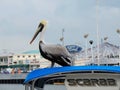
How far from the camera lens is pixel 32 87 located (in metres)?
19.5

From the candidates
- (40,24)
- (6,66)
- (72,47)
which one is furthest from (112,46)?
(40,24)

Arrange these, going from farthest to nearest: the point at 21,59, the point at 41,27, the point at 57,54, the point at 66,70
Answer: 1. the point at 21,59
2. the point at 41,27
3. the point at 57,54
4. the point at 66,70

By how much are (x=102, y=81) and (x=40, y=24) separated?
4.98 metres

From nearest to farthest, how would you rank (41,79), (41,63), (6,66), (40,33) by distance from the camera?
(41,79), (40,33), (41,63), (6,66)

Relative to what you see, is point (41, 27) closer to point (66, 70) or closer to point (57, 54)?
point (57, 54)

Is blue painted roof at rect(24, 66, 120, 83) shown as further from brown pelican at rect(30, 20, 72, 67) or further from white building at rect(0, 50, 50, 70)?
white building at rect(0, 50, 50, 70)

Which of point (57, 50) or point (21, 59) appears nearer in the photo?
point (57, 50)

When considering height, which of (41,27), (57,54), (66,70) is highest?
(41,27)

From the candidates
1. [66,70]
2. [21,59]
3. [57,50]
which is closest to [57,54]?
[57,50]

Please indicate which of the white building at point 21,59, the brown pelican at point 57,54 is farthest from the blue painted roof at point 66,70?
the white building at point 21,59

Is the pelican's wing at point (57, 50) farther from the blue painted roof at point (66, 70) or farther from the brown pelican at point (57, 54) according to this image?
the blue painted roof at point (66, 70)

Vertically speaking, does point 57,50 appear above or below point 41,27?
below

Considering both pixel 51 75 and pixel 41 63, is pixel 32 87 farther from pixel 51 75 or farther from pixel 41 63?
pixel 41 63

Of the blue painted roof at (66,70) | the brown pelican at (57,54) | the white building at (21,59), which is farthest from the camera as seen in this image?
the white building at (21,59)
